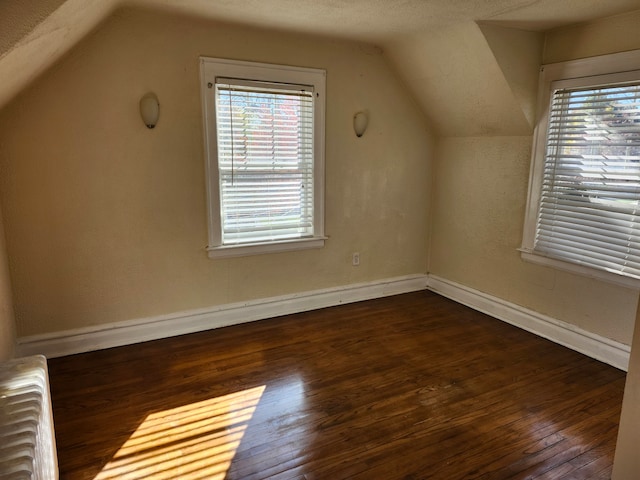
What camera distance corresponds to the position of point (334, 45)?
338 centimetres

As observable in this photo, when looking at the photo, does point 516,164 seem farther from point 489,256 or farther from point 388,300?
point 388,300

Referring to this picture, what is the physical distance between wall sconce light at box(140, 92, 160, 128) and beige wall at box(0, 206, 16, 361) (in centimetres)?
108

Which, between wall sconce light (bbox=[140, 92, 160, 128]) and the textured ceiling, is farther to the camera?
wall sconce light (bbox=[140, 92, 160, 128])

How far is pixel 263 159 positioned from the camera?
324cm

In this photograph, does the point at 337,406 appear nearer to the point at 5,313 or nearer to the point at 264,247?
the point at 264,247

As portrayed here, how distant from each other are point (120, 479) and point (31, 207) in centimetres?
178

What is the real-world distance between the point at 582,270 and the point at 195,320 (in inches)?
112

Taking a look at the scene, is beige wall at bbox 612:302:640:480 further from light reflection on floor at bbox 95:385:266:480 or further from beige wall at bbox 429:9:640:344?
light reflection on floor at bbox 95:385:266:480

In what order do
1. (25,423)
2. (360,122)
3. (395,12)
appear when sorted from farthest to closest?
(360,122)
(395,12)
(25,423)

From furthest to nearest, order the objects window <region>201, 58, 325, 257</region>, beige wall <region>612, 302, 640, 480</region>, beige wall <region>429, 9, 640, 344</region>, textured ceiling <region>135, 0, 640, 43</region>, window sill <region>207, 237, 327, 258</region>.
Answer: window sill <region>207, 237, 327, 258</region> → window <region>201, 58, 325, 257</region> → beige wall <region>429, 9, 640, 344</region> → textured ceiling <region>135, 0, 640, 43</region> → beige wall <region>612, 302, 640, 480</region>

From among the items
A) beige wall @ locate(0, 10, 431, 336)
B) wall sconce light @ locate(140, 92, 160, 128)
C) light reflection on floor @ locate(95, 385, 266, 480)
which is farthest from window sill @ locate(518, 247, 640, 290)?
wall sconce light @ locate(140, 92, 160, 128)

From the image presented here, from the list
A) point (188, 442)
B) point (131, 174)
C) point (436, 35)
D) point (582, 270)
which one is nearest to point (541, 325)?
point (582, 270)

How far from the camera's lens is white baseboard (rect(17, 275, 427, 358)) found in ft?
9.27

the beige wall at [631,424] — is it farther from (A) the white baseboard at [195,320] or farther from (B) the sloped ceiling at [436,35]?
(A) the white baseboard at [195,320]
